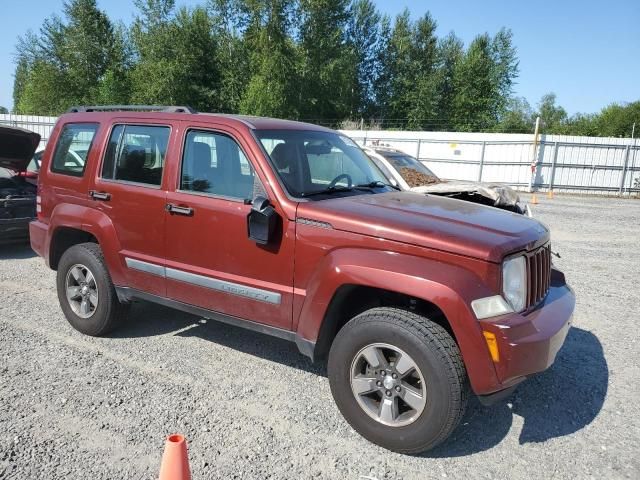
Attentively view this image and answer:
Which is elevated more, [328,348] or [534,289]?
[534,289]

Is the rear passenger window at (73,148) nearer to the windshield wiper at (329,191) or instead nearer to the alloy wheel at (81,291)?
the alloy wheel at (81,291)

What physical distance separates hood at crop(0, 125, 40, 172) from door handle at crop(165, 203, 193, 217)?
16.9 ft

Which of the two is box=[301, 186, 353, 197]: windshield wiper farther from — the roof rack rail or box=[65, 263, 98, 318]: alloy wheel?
box=[65, 263, 98, 318]: alloy wheel

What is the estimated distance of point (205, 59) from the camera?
143 ft

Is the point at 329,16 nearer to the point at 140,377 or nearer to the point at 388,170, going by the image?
the point at 388,170

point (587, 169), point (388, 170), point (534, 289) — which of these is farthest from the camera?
point (587, 169)

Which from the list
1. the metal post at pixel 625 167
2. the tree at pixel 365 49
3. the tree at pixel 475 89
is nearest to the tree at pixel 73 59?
the tree at pixel 365 49

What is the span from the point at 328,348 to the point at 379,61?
2165 inches

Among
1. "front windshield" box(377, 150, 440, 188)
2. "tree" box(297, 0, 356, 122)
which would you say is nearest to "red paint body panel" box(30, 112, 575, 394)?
"front windshield" box(377, 150, 440, 188)

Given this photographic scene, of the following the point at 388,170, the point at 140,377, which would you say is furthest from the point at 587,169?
the point at 140,377

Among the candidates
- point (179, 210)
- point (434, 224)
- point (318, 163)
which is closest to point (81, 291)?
point (179, 210)

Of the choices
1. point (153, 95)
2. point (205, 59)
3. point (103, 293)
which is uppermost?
point (205, 59)

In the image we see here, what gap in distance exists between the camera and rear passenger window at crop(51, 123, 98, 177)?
15.4ft

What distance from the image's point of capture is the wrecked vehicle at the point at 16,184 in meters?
7.53
